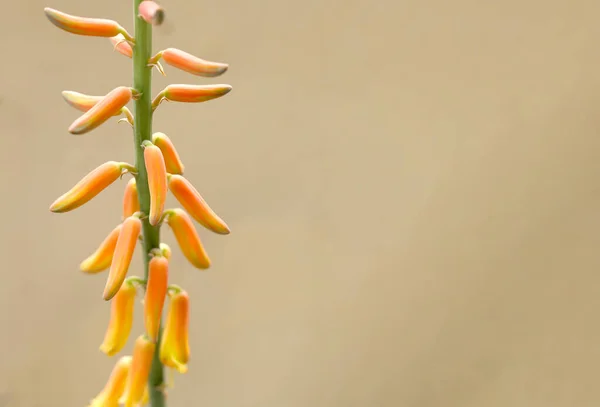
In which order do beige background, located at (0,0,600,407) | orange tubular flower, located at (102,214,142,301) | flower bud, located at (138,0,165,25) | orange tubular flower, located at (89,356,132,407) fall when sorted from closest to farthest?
flower bud, located at (138,0,165,25) < orange tubular flower, located at (102,214,142,301) < orange tubular flower, located at (89,356,132,407) < beige background, located at (0,0,600,407)

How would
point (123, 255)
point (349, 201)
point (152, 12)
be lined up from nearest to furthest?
point (152, 12)
point (123, 255)
point (349, 201)

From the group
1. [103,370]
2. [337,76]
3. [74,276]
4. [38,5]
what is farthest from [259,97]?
[103,370]

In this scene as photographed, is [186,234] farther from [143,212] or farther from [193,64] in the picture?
[193,64]

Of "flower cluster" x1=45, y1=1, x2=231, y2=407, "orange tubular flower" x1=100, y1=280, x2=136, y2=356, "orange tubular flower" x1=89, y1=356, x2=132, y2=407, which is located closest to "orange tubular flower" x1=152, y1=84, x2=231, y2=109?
"flower cluster" x1=45, y1=1, x2=231, y2=407

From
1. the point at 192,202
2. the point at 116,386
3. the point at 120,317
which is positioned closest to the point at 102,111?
the point at 192,202

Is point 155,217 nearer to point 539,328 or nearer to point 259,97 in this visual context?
point 259,97

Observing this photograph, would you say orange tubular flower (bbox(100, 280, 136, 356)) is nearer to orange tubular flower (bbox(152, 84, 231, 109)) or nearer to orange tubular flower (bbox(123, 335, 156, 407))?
orange tubular flower (bbox(123, 335, 156, 407))
